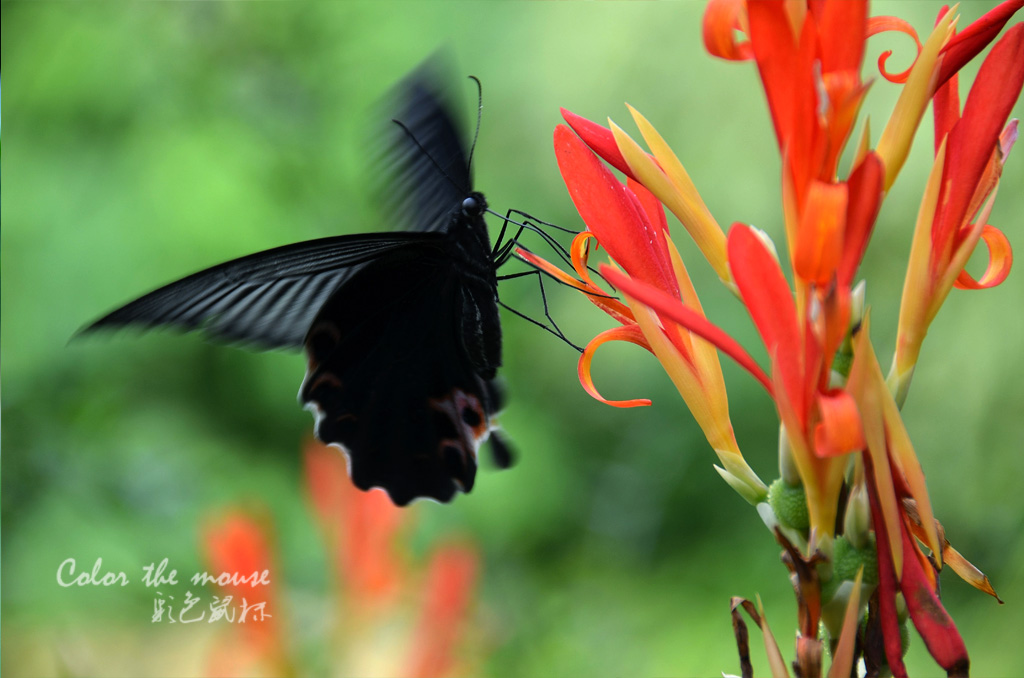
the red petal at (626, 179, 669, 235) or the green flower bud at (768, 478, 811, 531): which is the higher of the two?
the red petal at (626, 179, 669, 235)

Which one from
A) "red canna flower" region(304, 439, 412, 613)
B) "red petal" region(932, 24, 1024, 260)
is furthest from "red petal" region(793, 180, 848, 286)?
"red canna flower" region(304, 439, 412, 613)

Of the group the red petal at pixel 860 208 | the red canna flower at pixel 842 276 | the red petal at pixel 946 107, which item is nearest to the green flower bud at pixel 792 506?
the red canna flower at pixel 842 276

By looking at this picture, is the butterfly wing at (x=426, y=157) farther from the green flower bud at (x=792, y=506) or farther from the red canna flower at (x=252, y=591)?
the green flower bud at (x=792, y=506)

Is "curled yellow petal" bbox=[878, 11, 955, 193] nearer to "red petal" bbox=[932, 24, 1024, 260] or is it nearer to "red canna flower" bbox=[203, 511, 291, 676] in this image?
"red petal" bbox=[932, 24, 1024, 260]

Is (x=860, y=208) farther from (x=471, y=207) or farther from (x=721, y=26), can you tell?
(x=471, y=207)

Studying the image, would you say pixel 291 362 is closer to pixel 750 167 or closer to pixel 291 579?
pixel 291 579

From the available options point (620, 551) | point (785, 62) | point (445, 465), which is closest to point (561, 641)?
point (620, 551)
